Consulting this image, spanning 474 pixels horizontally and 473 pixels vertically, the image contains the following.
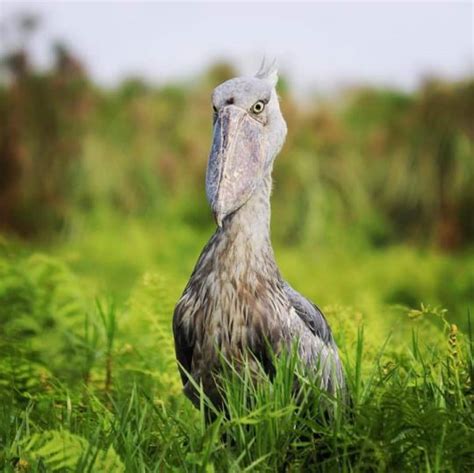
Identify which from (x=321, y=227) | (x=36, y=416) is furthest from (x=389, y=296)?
(x=36, y=416)

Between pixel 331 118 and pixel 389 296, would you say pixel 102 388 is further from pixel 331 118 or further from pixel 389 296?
pixel 331 118

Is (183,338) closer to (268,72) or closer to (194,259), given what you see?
(268,72)

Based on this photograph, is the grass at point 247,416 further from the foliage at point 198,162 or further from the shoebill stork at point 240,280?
the foliage at point 198,162

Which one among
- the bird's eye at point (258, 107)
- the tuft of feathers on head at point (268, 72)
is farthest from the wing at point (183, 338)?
the tuft of feathers on head at point (268, 72)

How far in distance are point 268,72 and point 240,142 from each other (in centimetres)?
49

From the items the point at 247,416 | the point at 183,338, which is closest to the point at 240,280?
the point at 183,338

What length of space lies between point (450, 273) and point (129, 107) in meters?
6.68

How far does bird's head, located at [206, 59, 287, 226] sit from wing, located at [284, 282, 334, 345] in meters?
0.44

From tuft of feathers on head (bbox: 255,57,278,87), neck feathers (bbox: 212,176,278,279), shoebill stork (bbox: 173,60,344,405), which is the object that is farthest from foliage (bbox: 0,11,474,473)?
tuft of feathers on head (bbox: 255,57,278,87)

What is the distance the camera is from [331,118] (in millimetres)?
16531

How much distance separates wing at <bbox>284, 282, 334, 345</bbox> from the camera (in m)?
3.81

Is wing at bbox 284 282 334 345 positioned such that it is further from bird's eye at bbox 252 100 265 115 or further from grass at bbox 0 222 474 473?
bird's eye at bbox 252 100 265 115

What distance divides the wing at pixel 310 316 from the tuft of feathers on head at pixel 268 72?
815mm

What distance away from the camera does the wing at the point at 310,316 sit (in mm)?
3812
